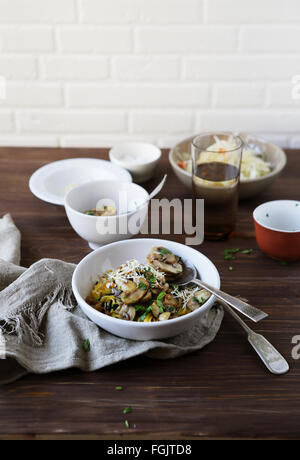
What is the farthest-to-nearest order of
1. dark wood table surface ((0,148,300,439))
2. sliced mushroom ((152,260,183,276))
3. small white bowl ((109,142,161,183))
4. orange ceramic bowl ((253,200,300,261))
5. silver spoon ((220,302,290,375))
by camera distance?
small white bowl ((109,142,161,183))
orange ceramic bowl ((253,200,300,261))
sliced mushroom ((152,260,183,276))
silver spoon ((220,302,290,375))
dark wood table surface ((0,148,300,439))

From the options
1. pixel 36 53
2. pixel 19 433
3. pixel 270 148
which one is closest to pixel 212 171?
pixel 270 148

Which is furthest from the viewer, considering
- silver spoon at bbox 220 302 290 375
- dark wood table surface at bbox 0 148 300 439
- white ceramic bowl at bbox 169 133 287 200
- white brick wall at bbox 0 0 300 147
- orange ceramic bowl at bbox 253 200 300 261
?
white brick wall at bbox 0 0 300 147

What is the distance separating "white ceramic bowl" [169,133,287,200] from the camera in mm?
1397

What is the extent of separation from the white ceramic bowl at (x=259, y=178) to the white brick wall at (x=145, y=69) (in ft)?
1.58

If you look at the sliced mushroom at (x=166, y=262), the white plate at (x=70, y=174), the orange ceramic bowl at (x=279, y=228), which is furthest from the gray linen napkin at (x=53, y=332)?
the white plate at (x=70, y=174)

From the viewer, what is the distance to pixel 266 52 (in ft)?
6.36

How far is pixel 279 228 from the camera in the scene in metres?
1.28

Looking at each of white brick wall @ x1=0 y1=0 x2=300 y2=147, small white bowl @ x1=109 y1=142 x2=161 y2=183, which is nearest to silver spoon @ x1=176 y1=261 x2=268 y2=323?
small white bowl @ x1=109 y1=142 x2=161 y2=183

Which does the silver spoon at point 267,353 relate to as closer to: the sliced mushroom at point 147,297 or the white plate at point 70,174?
the sliced mushroom at point 147,297

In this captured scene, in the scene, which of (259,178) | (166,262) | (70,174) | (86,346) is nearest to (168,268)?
(166,262)

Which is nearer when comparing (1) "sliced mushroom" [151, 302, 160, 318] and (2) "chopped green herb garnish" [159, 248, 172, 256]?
(1) "sliced mushroom" [151, 302, 160, 318]

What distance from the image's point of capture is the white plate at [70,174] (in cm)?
148

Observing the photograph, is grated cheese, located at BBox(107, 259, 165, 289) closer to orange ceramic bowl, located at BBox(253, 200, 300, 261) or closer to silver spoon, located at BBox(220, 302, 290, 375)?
silver spoon, located at BBox(220, 302, 290, 375)

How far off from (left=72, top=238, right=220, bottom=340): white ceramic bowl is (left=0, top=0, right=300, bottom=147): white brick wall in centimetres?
108
